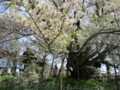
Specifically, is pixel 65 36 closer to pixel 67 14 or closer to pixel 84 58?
pixel 67 14

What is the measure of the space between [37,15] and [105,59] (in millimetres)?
7392

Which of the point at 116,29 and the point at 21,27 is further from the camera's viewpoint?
the point at 116,29

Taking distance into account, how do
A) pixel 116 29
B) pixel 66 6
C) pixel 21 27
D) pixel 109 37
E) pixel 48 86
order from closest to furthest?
1. pixel 66 6
2. pixel 21 27
3. pixel 48 86
4. pixel 116 29
5. pixel 109 37

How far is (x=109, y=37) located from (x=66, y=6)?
14.3 feet

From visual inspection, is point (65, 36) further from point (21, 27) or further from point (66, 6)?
point (21, 27)

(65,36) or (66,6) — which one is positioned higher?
(66,6)

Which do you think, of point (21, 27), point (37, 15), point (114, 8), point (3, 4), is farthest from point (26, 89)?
point (114, 8)

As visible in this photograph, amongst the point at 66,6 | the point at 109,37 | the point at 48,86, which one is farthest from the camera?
the point at 109,37

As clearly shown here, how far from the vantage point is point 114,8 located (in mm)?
7309

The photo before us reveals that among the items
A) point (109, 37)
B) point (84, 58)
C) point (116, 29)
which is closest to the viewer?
point (116, 29)

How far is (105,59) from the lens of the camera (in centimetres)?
1009

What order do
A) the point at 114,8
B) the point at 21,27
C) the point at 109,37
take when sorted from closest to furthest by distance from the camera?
the point at 21,27 → the point at 114,8 → the point at 109,37

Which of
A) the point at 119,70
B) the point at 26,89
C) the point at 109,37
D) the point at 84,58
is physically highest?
the point at 109,37

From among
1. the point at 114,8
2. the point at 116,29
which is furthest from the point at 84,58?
the point at 114,8
